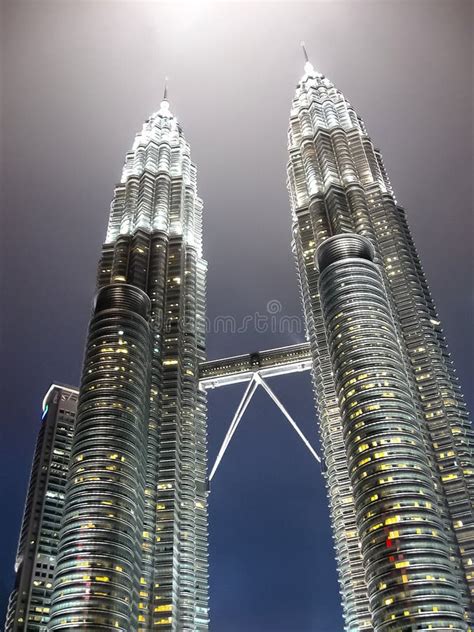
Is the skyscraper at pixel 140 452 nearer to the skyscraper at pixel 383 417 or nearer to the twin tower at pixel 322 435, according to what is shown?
the twin tower at pixel 322 435

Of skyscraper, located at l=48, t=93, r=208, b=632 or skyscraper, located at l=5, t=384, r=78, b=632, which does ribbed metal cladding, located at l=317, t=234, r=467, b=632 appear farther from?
skyscraper, located at l=5, t=384, r=78, b=632

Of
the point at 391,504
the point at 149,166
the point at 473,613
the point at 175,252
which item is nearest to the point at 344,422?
the point at 391,504

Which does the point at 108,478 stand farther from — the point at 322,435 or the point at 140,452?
the point at 322,435

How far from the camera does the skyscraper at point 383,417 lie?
9406cm

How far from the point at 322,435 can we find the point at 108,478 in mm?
46585

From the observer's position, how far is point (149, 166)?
196 meters

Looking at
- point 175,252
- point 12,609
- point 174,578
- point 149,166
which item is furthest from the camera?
point 149,166

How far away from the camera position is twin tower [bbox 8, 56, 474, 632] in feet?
321

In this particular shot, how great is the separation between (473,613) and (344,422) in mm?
35791

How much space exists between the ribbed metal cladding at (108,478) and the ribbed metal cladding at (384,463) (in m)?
38.5

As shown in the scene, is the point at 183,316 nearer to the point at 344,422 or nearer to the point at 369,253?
the point at 369,253

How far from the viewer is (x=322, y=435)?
441 feet

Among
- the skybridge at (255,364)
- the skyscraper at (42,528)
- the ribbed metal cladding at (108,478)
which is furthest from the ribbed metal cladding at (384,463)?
the skyscraper at (42,528)

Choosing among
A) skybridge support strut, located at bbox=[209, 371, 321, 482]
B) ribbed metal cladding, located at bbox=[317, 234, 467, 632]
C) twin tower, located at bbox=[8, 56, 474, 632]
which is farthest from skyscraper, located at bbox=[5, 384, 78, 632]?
ribbed metal cladding, located at bbox=[317, 234, 467, 632]
